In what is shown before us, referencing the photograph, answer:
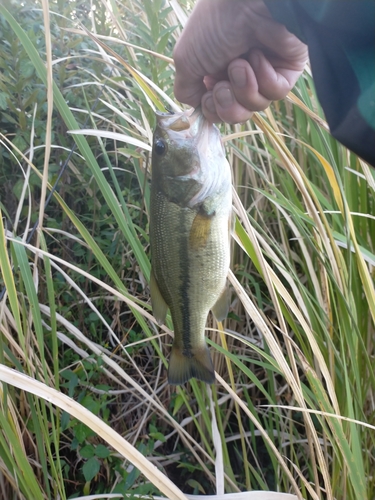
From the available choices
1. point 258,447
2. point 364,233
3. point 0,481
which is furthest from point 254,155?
point 0,481

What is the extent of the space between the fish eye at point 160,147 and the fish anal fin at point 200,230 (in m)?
0.17

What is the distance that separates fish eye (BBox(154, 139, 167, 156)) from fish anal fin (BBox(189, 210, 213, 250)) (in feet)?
0.54

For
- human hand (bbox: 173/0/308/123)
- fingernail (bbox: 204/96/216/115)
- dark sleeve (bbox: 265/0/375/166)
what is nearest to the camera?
dark sleeve (bbox: 265/0/375/166)

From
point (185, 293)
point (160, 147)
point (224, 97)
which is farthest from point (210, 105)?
point (185, 293)

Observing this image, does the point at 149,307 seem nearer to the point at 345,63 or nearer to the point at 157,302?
the point at 157,302

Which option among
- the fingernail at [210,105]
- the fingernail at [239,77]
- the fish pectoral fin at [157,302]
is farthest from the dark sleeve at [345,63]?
the fish pectoral fin at [157,302]

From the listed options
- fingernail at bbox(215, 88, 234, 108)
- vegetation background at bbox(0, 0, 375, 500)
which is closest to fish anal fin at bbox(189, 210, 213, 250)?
vegetation background at bbox(0, 0, 375, 500)

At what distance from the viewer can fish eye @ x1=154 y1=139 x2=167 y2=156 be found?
102cm

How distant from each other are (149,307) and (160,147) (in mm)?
475

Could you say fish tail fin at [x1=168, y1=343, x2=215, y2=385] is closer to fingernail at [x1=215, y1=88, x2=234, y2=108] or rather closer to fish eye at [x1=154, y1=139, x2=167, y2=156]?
fish eye at [x1=154, y1=139, x2=167, y2=156]

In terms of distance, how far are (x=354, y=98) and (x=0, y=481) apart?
4.85 ft

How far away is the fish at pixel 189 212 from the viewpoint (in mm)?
1005

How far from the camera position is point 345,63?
0.58m

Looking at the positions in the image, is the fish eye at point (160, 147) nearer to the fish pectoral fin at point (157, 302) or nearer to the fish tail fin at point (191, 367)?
the fish pectoral fin at point (157, 302)
